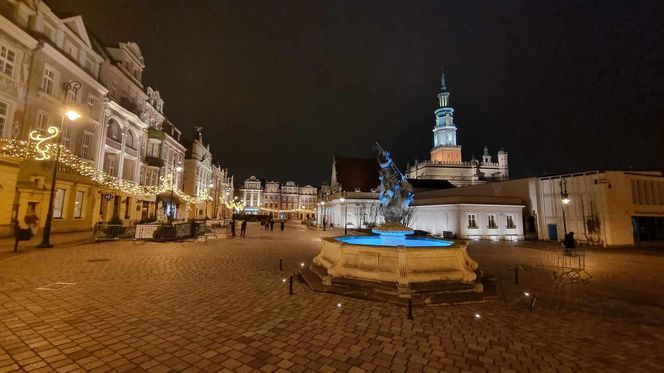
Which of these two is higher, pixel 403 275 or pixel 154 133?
pixel 154 133

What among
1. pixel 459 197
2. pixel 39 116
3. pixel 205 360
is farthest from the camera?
pixel 459 197

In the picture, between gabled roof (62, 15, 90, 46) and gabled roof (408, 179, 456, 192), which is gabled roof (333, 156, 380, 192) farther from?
gabled roof (62, 15, 90, 46)

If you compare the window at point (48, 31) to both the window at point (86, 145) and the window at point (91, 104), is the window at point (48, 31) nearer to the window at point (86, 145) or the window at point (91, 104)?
the window at point (91, 104)

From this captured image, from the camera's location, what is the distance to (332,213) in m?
59.0

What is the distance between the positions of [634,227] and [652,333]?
29.1 meters

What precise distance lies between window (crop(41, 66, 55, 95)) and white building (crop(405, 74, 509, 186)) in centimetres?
6437

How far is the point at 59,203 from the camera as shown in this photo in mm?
21969

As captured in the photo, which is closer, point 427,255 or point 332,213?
point 427,255

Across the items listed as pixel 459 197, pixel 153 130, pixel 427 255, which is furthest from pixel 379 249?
pixel 153 130

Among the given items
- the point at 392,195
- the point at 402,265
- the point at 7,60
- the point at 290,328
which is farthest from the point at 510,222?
the point at 7,60

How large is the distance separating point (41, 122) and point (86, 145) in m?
5.04

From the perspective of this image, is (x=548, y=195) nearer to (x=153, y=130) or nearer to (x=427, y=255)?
(x=427, y=255)

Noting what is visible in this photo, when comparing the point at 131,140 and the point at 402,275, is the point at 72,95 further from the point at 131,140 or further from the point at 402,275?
the point at 402,275

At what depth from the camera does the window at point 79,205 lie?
23509mm
